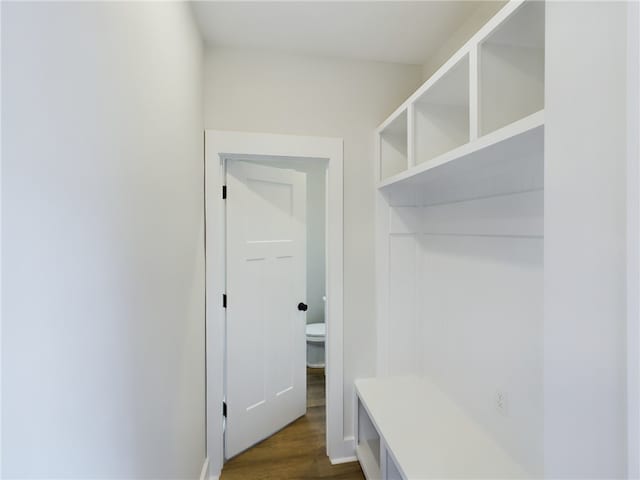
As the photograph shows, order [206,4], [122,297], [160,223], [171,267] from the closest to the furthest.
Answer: [122,297] < [160,223] < [171,267] < [206,4]

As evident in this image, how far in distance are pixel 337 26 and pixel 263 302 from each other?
5.77 ft

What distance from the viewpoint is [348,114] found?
1956 mm

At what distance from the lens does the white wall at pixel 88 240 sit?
0.45m

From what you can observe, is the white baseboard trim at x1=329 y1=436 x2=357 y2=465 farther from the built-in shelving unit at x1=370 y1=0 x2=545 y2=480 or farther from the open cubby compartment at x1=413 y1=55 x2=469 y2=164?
the open cubby compartment at x1=413 y1=55 x2=469 y2=164

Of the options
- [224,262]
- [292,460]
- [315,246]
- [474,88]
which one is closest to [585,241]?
[474,88]

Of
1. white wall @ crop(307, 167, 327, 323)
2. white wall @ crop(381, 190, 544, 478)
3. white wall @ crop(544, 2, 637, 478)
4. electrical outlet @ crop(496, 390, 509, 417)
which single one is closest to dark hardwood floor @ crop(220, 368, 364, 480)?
white wall @ crop(381, 190, 544, 478)

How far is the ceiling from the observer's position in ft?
4.83

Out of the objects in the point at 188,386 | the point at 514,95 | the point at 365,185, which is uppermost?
the point at 514,95

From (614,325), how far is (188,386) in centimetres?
154

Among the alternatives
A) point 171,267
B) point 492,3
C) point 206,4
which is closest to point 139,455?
point 171,267

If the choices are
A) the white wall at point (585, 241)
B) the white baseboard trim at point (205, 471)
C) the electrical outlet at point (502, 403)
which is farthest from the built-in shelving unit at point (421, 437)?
the white baseboard trim at point (205, 471)

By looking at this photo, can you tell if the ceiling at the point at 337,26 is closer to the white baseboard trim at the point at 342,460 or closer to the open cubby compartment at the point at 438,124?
the open cubby compartment at the point at 438,124

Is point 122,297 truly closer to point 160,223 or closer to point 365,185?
point 160,223

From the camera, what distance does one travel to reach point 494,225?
1352 millimetres
